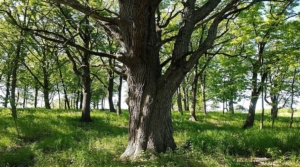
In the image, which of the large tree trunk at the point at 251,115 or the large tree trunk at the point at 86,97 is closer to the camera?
the large tree trunk at the point at 86,97

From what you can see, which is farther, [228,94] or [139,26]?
[228,94]

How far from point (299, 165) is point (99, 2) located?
1140 cm

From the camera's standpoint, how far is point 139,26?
536 centimetres

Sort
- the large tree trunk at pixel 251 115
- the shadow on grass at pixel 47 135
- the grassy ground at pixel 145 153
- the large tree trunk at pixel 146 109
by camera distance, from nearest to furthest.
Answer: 1. the grassy ground at pixel 145 153
2. the large tree trunk at pixel 146 109
3. the shadow on grass at pixel 47 135
4. the large tree trunk at pixel 251 115

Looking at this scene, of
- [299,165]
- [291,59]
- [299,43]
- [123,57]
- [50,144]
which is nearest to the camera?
[299,165]

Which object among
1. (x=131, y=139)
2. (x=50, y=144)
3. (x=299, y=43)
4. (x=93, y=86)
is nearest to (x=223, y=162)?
(x=131, y=139)

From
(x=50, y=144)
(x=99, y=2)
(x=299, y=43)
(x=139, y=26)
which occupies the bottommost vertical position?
(x=50, y=144)

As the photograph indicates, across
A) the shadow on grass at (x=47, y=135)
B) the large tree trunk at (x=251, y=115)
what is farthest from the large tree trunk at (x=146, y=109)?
the large tree trunk at (x=251, y=115)

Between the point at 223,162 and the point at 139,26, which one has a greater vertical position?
the point at 139,26

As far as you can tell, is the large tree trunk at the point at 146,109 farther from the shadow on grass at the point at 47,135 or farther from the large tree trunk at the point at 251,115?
the large tree trunk at the point at 251,115

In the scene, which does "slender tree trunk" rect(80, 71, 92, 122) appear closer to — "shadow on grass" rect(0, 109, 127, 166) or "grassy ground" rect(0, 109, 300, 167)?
"shadow on grass" rect(0, 109, 127, 166)

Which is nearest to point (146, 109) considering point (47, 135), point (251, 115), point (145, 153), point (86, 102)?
point (145, 153)

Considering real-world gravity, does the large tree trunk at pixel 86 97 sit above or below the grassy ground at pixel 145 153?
above

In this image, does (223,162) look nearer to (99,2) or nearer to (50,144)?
(50,144)
